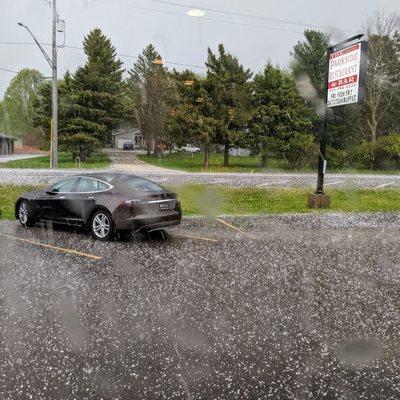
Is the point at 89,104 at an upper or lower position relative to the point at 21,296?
upper

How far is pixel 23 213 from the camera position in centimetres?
1092

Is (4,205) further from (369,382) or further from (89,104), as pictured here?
(89,104)

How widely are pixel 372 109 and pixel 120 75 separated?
26.5m

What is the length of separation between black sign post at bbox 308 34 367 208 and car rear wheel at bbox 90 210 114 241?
7.31 m

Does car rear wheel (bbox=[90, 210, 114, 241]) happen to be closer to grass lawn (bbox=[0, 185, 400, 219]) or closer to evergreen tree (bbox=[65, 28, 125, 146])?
grass lawn (bbox=[0, 185, 400, 219])

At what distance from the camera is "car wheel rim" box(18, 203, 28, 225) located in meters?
10.8

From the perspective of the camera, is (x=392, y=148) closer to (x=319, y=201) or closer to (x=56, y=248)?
(x=319, y=201)

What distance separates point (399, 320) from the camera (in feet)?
16.6

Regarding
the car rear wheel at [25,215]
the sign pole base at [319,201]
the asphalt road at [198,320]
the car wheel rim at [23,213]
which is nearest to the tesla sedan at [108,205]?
the car rear wheel at [25,215]

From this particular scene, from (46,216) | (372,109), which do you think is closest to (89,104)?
(372,109)

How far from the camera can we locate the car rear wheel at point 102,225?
8992mm

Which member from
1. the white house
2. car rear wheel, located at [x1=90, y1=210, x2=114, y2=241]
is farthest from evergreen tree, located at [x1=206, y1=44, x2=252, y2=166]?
the white house

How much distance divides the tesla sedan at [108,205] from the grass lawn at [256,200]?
2750 millimetres

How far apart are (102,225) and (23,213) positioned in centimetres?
288
